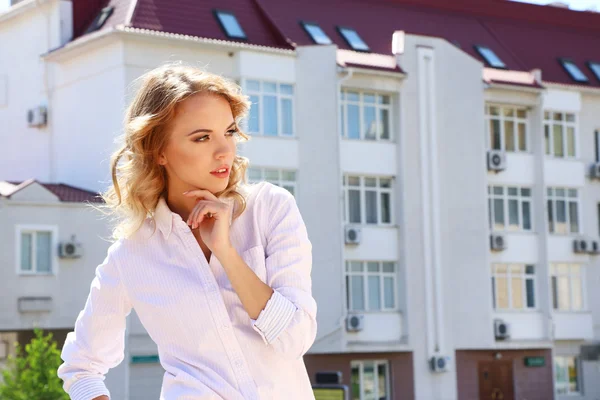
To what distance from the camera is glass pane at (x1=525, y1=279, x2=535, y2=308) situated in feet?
153

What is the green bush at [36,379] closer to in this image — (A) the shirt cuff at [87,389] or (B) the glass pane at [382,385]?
(B) the glass pane at [382,385]

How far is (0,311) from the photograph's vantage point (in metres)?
36.0

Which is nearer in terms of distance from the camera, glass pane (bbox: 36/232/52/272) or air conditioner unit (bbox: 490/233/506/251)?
glass pane (bbox: 36/232/52/272)

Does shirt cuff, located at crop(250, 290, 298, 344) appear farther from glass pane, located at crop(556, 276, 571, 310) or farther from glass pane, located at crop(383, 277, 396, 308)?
glass pane, located at crop(556, 276, 571, 310)

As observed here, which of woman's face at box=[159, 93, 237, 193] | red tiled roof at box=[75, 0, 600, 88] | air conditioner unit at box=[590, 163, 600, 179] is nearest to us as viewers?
woman's face at box=[159, 93, 237, 193]

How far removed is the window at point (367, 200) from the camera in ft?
139

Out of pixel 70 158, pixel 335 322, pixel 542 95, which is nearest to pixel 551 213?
pixel 542 95

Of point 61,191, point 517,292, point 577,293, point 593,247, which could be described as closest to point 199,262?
point 61,191

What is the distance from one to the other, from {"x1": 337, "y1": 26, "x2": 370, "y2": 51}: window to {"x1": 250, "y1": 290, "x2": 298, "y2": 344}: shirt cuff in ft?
133

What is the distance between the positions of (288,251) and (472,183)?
4177 cm

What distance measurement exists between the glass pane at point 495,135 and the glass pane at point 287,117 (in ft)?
28.5

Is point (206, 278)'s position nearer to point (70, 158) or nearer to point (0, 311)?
point (0, 311)

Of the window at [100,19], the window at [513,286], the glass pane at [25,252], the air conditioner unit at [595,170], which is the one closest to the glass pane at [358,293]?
the window at [513,286]

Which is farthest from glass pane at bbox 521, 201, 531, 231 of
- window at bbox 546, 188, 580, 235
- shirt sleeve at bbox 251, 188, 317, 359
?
shirt sleeve at bbox 251, 188, 317, 359
